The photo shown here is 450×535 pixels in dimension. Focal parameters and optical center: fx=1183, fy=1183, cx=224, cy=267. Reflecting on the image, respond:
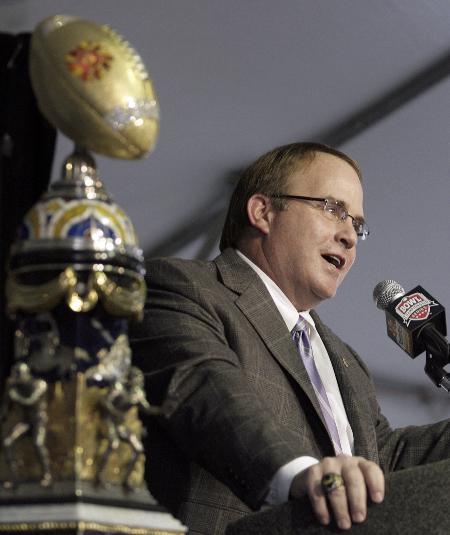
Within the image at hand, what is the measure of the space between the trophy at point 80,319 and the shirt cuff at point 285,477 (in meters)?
0.41

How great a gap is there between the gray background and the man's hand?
2.13m

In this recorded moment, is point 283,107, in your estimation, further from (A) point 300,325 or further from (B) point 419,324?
(B) point 419,324

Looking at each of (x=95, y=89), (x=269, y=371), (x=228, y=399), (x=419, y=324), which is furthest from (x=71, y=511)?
(x=419, y=324)

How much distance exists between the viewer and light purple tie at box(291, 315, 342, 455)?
2309mm

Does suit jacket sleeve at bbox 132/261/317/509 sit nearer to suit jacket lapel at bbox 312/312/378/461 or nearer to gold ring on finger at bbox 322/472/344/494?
gold ring on finger at bbox 322/472/344/494

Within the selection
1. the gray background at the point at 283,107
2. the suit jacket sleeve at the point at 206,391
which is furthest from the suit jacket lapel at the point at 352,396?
the gray background at the point at 283,107

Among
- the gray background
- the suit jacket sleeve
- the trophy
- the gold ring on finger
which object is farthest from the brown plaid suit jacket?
the gray background

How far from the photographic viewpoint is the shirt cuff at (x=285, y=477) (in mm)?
1594

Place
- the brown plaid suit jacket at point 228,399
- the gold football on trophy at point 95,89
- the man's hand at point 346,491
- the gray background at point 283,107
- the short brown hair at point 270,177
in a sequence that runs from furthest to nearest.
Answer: the gray background at point 283,107, the short brown hair at point 270,177, the brown plaid suit jacket at point 228,399, the man's hand at point 346,491, the gold football on trophy at point 95,89

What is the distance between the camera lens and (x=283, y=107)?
396 cm

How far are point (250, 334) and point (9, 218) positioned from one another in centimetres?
60

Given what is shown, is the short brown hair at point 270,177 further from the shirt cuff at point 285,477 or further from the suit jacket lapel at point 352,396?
the shirt cuff at point 285,477

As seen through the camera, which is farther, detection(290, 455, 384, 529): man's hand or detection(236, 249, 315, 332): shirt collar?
detection(236, 249, 315, 332): shirt collar

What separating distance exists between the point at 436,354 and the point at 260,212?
694 millimetres
